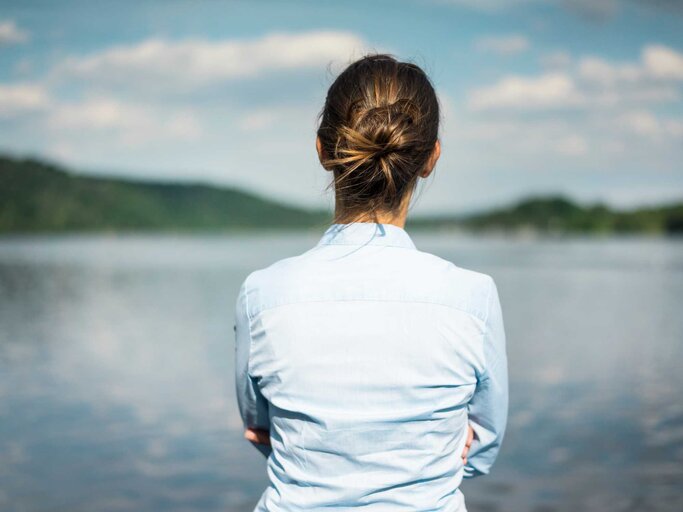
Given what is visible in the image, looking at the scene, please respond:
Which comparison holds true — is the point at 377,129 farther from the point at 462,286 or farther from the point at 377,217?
the point at 462,286

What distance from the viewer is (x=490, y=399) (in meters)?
1.54

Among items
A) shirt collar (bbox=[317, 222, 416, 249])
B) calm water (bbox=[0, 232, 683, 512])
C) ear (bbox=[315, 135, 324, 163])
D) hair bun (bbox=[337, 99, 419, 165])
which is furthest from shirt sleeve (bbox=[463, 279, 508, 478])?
calm water (bbox=[0, 232, 683, 512])

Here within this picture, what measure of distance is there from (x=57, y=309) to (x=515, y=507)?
20.4 metres

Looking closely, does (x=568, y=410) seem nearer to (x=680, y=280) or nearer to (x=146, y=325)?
(x=146, y=325)

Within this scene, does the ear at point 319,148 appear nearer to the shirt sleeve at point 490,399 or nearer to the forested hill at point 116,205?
the shirt sleeve at point 490,399

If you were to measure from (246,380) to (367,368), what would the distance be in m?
0.32

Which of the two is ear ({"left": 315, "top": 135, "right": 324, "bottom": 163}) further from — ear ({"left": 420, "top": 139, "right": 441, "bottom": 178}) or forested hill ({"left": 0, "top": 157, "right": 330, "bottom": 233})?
forested hill ({"left": 0, "top": 157, "right": 330, "bottom": 233})

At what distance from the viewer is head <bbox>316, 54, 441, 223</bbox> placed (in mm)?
1415

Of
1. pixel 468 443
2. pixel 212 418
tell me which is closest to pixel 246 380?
pixel 468 443

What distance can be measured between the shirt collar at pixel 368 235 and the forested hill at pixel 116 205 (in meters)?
105

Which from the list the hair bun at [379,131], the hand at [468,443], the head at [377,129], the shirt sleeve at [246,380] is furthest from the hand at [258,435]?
the hair bun at [379,131]

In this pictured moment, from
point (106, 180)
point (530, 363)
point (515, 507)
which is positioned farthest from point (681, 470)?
point (106, 180)

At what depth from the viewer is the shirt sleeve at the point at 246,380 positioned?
1.47 m

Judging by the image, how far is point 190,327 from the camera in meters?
18.0
